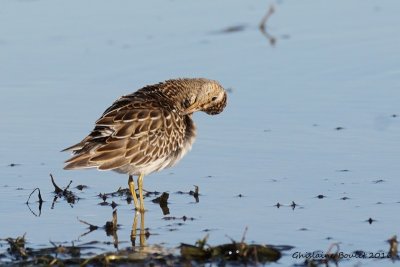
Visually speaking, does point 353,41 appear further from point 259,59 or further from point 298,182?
point 298,182

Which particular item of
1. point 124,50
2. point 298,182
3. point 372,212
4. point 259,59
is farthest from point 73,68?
point 372,212

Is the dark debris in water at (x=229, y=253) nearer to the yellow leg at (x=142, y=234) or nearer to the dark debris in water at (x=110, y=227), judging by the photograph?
the yellow leg at (x=142, y=234)

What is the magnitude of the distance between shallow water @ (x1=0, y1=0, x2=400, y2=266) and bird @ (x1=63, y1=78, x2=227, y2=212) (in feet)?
1.27

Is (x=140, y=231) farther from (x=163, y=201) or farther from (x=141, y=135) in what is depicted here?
(x=141, y=135)

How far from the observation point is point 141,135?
32.2 feet

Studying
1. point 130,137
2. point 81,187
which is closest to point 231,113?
point 81,187

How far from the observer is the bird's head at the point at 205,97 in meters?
10.6

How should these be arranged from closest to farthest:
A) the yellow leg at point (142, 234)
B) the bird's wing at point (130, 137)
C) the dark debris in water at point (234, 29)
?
1. the yellow leg at point (142, 234)
2. the bird's wing at point (130, 137)
3. the dark debris in water at point (234, 29)

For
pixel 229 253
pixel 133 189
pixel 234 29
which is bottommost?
pixel 229 253

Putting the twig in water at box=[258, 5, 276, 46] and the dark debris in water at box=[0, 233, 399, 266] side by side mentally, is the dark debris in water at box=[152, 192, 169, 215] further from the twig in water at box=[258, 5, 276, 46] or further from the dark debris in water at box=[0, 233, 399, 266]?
the twig in water at box=[258, 5, 276, 46]

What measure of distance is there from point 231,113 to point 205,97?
1.94 metres

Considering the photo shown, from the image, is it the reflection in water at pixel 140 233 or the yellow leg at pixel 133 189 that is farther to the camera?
the yellow leg at pixel 133 189

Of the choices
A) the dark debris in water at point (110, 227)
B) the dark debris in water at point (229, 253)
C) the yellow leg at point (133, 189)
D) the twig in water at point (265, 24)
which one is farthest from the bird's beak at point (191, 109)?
the twig in water at point (265, 24)

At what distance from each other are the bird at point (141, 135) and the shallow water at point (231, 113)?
1.27 feet
